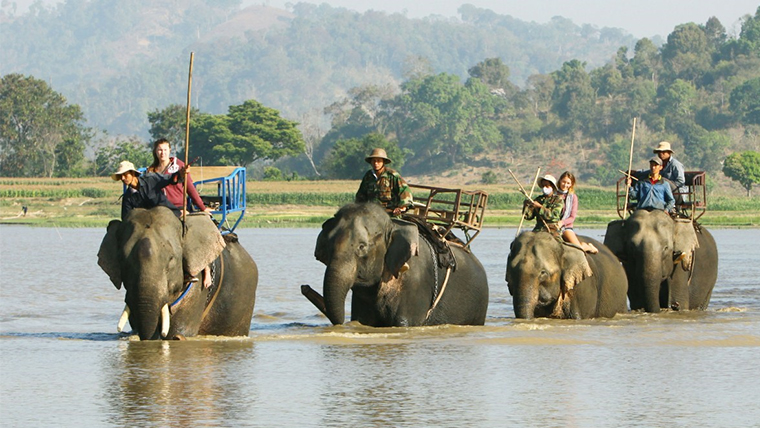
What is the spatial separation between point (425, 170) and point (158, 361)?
15484cm

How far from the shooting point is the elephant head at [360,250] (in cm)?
1367

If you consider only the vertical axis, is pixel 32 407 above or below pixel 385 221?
below

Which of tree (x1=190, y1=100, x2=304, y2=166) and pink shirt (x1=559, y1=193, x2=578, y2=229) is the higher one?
tree (x1=190, y1=100, x2=304, y2=166)

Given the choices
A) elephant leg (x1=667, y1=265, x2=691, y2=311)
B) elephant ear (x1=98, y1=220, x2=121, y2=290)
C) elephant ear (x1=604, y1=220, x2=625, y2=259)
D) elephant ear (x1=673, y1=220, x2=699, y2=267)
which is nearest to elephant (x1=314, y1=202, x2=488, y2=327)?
elephant ear (x1=98, y1=220, x2=121, y2=290)

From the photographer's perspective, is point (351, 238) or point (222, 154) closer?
point (351, 238)

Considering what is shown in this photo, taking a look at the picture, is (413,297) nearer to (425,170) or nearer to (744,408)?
(744,408)

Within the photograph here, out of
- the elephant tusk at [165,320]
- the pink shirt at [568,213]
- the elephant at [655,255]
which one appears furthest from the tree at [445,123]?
the elephant tusk at [165,320]

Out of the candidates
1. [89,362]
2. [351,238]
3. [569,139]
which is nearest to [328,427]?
[89,362]

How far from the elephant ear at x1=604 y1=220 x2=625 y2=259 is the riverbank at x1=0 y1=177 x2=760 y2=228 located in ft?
162

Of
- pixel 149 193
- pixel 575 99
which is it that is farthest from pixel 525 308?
pixel 575 99

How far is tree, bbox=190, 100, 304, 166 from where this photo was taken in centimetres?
12144

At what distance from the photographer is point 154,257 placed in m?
11.4

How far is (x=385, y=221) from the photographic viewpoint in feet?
46.0

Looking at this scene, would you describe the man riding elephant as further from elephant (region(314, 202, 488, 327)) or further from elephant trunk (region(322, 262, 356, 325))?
elephant trunk (region(322, 262, 356, 325))
